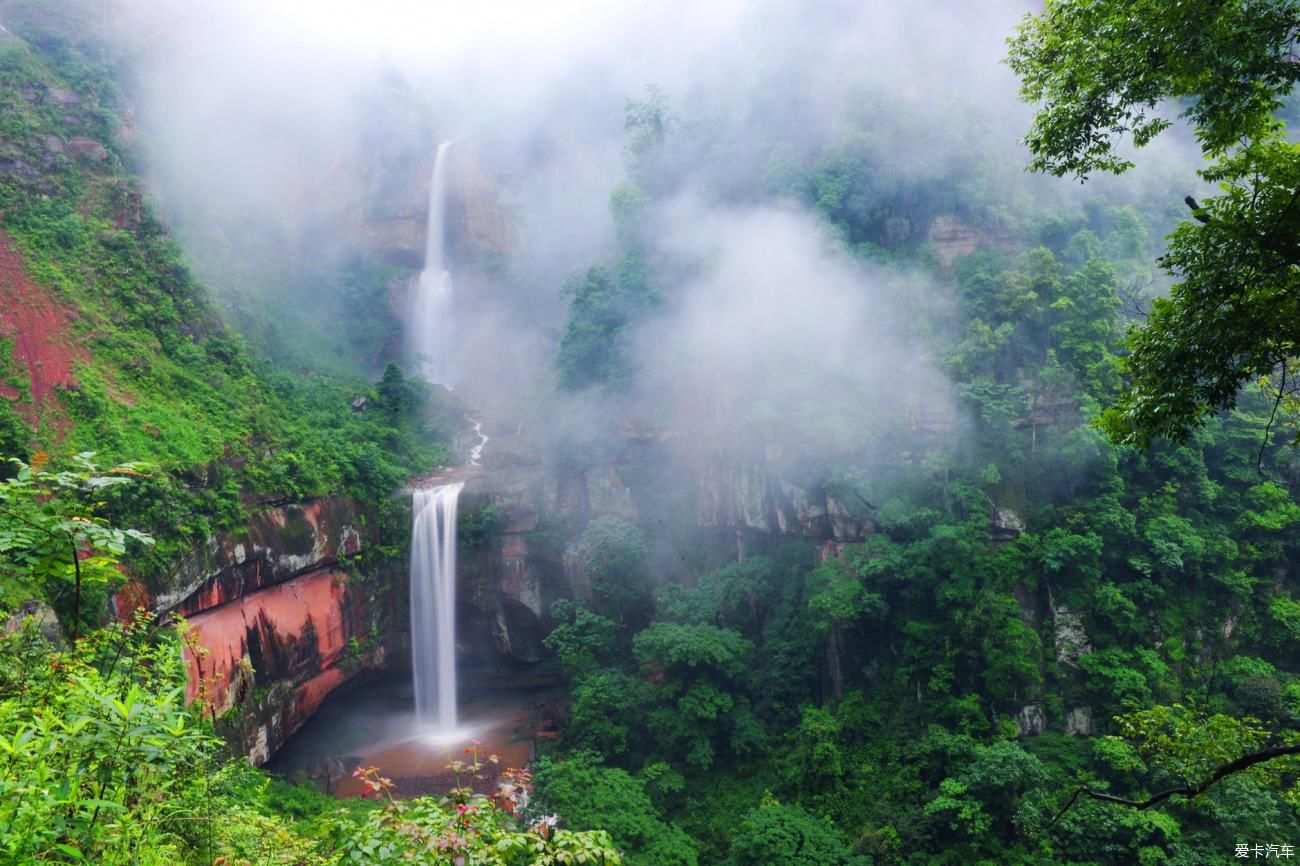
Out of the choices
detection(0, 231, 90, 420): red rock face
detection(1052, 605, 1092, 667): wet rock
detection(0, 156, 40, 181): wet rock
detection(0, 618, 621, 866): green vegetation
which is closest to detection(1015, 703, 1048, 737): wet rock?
detection(1052, 605, 1092, 667): wet rock

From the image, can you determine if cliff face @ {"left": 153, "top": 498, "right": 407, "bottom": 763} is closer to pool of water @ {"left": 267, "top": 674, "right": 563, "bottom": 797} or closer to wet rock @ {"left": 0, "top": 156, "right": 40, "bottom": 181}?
pool of water @ {"left": 267, "top": 674, "right": 563, "bottom": 797}

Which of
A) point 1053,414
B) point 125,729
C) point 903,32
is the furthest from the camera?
point 903,32

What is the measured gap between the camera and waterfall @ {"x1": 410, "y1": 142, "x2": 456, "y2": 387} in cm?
3173

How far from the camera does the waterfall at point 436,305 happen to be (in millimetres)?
31734

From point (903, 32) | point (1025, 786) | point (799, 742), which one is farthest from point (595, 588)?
point (903, 32)

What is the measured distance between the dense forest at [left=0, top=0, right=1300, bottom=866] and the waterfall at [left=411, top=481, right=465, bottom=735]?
2.18 ft

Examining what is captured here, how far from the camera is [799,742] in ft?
51.5

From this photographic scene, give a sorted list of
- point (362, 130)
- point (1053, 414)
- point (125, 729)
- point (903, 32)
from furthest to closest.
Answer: point (362, 130) → point (903, 32) → point (1053, 414) → point (125, 729)

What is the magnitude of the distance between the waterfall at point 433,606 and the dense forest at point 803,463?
664 mm

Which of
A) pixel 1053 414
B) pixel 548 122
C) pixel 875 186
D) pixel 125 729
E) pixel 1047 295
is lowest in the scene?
pixel 125 729

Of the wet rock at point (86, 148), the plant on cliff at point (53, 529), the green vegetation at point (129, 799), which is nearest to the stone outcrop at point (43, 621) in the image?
the green vegetation at point (129, 799)

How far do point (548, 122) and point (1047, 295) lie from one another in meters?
25.2

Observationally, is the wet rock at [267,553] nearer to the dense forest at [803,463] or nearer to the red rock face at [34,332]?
the dense forest at [803,463]

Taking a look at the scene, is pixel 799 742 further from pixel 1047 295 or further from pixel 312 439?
pixel 312 439
